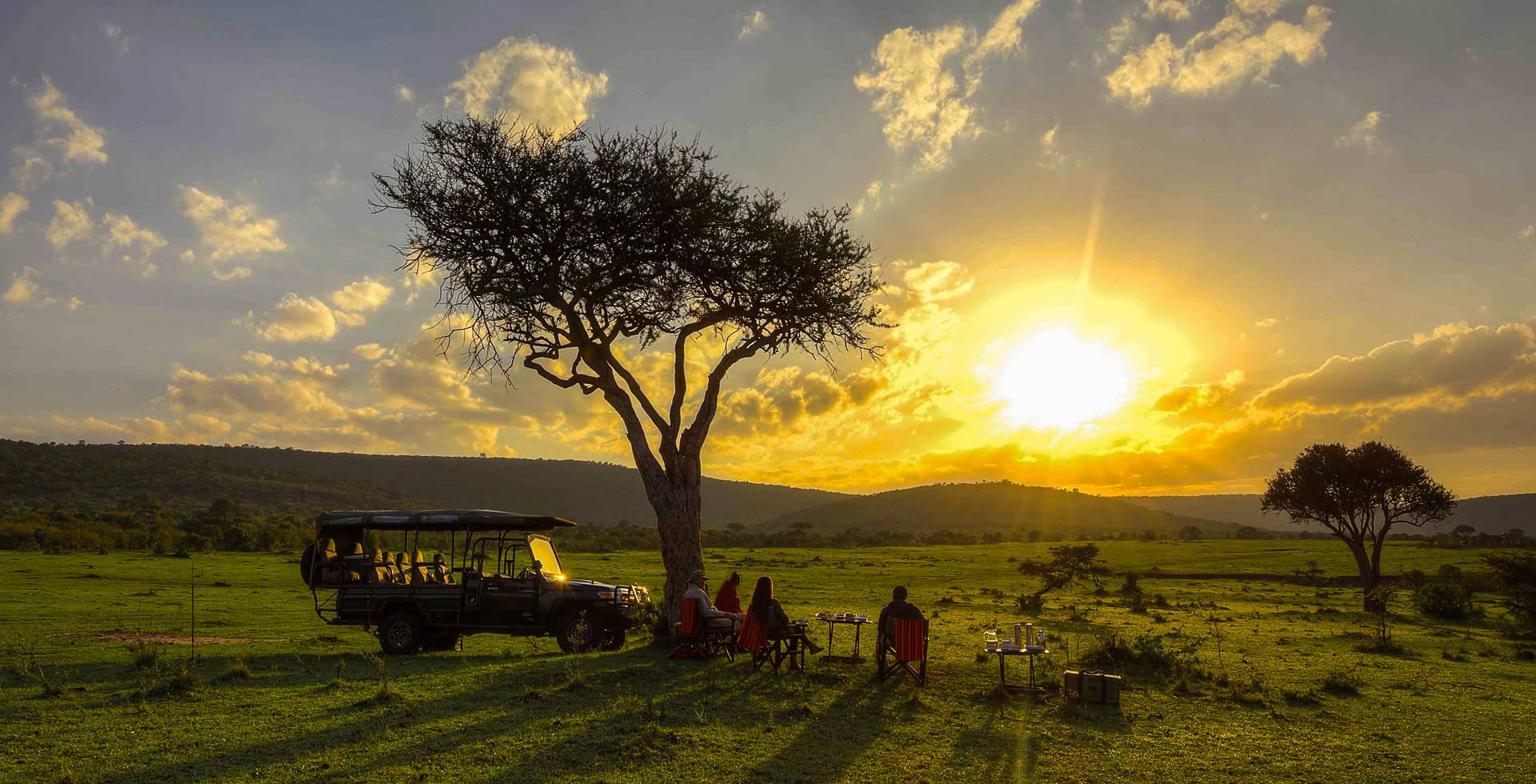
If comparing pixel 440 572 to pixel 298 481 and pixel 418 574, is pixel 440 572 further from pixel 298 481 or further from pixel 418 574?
pixel 298 481

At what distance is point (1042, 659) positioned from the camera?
18141 mm

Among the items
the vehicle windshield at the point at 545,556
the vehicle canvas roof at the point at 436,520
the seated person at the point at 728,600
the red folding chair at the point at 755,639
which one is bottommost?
the red folding chair at the point at 755,639

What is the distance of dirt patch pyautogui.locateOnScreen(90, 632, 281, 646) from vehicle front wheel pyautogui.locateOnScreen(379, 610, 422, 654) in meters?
4.11

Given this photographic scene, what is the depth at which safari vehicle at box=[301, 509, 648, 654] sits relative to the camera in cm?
1889

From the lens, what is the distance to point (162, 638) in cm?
2161

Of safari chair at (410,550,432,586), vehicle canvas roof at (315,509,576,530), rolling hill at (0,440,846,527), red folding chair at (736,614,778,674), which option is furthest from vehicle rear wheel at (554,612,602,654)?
rolling hill at (0,440,846,527)

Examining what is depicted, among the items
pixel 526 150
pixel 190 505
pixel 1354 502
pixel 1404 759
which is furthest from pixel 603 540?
pixel 1404 759

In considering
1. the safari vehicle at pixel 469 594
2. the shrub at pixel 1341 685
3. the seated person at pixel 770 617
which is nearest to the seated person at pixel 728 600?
the seated person at pixel 770 617

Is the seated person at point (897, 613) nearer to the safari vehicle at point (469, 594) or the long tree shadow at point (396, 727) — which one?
the long tree shadow at point (396, 727)

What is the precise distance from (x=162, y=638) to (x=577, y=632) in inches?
430

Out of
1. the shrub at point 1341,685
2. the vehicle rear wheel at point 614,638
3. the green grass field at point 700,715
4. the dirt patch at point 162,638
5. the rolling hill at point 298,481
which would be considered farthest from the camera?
the rolling hill at point 298,481

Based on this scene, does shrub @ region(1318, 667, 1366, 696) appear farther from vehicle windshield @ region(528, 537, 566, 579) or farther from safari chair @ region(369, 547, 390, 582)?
safari chair @ region(369, 547, 390, 582)

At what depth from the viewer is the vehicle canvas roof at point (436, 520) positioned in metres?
18.8

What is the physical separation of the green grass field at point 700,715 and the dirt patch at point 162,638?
204 mm
